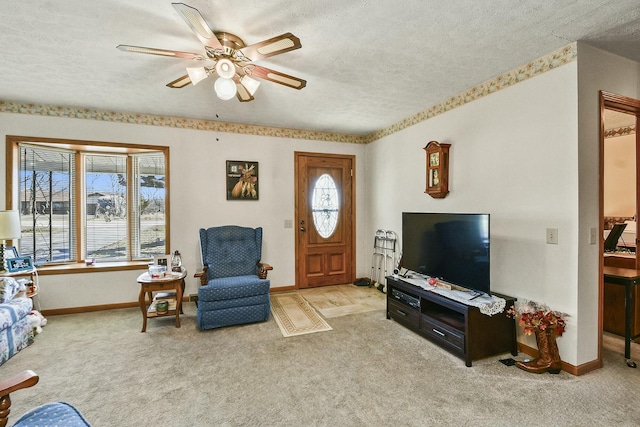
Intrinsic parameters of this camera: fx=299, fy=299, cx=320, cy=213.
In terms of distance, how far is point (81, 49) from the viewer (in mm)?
2348

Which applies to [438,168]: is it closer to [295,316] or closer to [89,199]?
[295,316]

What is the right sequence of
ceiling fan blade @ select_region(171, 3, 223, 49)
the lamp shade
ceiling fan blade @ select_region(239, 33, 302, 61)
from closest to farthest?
ceiling fan blade @ select_region(171, 3, 223, 49) → ceiling fan blade @ select_region(239, 33, 302, 61) → the lamp shade

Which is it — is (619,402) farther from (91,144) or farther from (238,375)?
(91,144)

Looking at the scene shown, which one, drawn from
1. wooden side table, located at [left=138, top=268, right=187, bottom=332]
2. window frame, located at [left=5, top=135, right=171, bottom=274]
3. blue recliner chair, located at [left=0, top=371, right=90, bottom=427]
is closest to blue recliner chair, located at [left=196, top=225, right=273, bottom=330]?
wooden side table, located at [left=138, top=268, right=187, bottom=332]

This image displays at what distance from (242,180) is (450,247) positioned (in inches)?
119

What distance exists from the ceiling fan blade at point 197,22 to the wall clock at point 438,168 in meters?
2.52

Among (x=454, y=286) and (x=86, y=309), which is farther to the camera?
(x=86, y=309)

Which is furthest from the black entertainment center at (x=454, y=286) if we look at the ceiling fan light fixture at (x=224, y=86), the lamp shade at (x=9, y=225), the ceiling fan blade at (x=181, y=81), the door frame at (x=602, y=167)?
the lamp shade at (x=9, y=225)

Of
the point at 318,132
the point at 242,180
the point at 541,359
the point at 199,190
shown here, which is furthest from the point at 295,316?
the point at 318,132

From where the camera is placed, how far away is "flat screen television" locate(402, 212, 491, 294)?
2596 millimetres

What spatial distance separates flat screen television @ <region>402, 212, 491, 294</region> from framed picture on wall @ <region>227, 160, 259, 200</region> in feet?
7.61

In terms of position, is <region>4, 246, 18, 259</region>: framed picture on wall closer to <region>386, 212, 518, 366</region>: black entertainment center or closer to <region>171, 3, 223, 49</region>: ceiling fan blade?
<region>171, 3, 223, 49</region>: ceiling fan blade

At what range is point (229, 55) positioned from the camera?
217 centimetres

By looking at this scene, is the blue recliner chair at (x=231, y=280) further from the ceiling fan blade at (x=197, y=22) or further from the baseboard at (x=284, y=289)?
the ceiling fan blade at (x=197, y=22)
